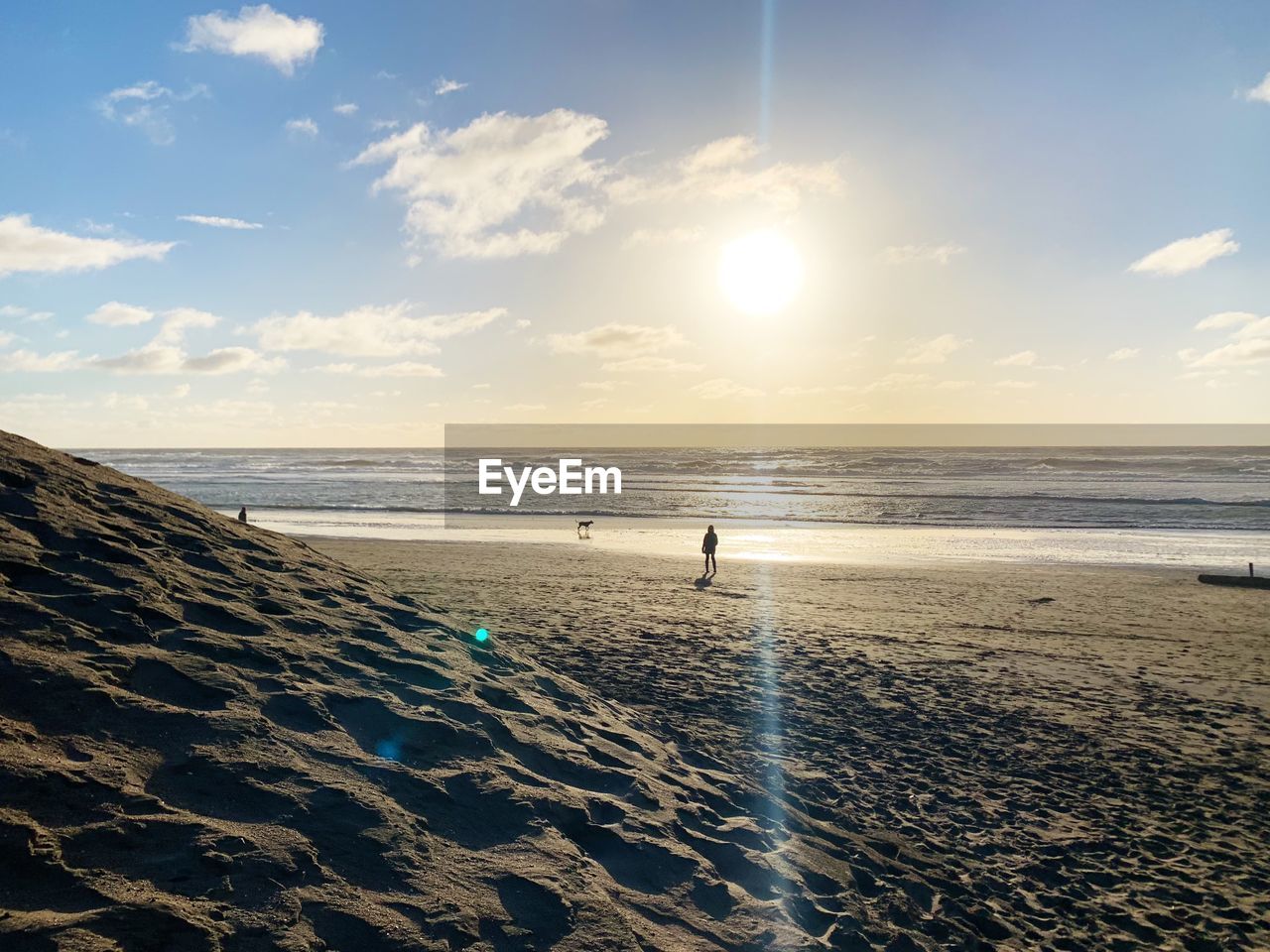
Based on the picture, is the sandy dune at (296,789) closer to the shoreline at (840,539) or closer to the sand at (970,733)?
the sand at (970,733)

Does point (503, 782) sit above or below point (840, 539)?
above

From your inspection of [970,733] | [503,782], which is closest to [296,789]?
[503,782]

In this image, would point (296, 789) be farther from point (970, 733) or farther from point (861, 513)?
point (861, 513)

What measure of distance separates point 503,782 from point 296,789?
128 cm

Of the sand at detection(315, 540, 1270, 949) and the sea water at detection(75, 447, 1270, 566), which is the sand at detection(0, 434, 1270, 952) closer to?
the sand at detection(315, 540, 1270, 949)

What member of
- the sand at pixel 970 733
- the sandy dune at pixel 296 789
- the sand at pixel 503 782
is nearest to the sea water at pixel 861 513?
the sand at pixel 970 733

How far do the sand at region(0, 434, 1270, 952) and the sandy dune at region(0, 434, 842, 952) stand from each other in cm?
2

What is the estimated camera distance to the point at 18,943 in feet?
9.03

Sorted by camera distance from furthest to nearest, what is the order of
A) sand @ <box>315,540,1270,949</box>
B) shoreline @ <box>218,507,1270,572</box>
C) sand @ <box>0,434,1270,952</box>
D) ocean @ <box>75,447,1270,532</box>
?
1. ocean @ <box>75,447,1270,532</box>
2. shoreline @ <box>218,507,1270,572</box>
3. sand @ <box>315,540,1270,949</box>
4. sand @ <box>0,434,1270,952</box>

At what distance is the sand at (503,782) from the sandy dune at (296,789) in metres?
0.02

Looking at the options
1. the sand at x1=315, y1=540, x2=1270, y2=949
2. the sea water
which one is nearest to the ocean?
the sea water

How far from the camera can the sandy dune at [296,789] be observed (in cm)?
328

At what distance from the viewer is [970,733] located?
866 cm

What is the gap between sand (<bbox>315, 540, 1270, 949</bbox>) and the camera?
530 centimetres
